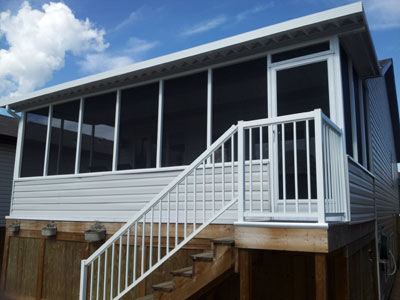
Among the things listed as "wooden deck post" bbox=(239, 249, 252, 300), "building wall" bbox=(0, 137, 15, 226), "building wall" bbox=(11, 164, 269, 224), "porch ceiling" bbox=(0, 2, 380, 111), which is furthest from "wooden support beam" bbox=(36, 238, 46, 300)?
"wooden deck post" bbox=(239, 249, 252, 300)

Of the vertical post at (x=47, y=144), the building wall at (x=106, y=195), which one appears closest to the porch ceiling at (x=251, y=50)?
the vertical post at (x=47, y=144)

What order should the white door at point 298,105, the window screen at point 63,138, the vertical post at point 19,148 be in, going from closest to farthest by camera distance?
the white door at point 298,105 → the window screen at point 63,138 → the vertical post at point 19,148

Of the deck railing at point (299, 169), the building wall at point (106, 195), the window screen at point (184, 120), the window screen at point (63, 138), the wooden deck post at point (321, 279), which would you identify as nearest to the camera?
the wooden deck post at point (321, 279)

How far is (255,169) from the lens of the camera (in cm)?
480

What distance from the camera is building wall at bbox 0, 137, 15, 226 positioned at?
10.5 meters

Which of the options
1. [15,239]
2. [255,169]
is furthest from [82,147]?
[255,169]

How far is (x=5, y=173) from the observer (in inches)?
423

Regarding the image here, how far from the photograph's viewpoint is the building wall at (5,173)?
1054 cm

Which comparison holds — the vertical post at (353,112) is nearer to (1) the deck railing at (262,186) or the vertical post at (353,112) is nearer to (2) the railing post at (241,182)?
(1) the deck railing at (262,186)

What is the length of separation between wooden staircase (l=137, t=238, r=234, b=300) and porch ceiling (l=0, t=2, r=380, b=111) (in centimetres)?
265

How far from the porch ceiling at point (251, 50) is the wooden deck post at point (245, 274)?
2726 mm

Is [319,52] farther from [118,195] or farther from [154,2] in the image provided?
[154,2]

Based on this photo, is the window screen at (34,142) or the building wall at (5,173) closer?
the window screen at (34,142)

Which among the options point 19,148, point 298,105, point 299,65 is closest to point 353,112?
point 298,105
